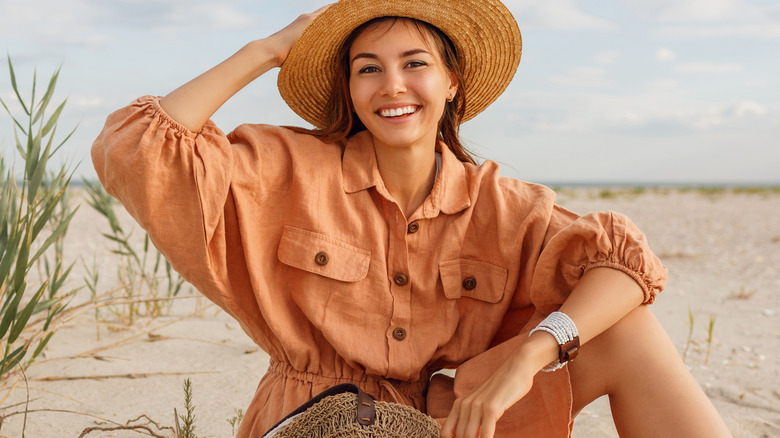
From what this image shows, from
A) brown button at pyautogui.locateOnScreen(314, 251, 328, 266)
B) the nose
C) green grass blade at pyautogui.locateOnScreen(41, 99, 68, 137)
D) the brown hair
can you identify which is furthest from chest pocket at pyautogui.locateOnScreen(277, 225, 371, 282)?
green grass blade at pyautogui.locateOnScreen(41, 99, 68, 137)

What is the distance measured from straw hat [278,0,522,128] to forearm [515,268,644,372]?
91cm

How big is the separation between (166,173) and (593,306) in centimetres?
125

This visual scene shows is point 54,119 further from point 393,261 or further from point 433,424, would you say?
point 433,424

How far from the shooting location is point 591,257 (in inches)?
80.2

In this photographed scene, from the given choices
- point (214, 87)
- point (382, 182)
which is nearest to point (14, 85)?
point (214, 87)

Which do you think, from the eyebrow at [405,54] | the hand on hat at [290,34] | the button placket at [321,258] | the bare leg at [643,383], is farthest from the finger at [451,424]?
the hand on hat at [290,34]

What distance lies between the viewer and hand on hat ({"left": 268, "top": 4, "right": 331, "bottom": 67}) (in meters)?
2.22

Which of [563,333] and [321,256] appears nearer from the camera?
[563,333]

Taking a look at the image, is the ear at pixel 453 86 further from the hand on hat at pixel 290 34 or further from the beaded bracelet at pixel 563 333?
the beaded bracelet at pixel 563 333

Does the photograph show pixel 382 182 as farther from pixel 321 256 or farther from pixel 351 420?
pixel 351 420

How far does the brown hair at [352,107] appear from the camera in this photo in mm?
2342

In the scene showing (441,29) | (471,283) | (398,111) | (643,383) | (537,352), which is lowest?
(643,383)

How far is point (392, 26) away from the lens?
228cm

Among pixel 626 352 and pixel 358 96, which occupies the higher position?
pixel 358 96
